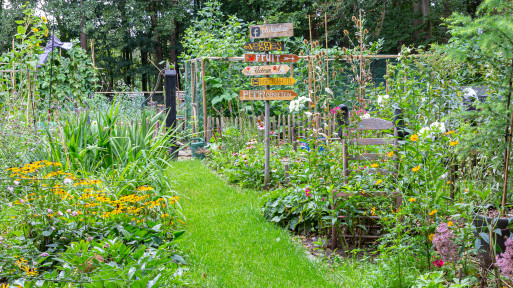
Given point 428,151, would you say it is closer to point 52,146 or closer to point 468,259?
point 468,259

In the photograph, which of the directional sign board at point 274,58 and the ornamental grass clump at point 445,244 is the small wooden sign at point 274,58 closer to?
the directional sign board at point 274,58

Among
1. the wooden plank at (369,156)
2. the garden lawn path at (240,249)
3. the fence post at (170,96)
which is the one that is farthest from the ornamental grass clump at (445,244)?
the fence post at (170,96)

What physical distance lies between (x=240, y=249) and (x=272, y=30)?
11.1 feet

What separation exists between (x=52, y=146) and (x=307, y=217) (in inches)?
107

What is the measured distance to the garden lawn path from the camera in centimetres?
332

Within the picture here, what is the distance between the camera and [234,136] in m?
7.84

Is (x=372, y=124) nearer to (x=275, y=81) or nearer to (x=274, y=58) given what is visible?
(x=275, y=81)

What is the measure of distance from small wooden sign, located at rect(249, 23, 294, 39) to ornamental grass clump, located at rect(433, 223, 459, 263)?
12.7 feet

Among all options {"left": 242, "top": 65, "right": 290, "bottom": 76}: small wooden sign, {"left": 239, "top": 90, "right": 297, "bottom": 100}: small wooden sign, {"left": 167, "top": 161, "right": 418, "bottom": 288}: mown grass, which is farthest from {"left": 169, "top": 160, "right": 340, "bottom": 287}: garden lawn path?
{"left": 242, "top": 65, "right": 290, "bottom": 76}: small wooden sign

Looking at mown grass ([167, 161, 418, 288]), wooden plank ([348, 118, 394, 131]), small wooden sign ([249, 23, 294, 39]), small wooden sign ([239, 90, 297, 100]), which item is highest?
small wooden sign ([249, 23, 294, 39])

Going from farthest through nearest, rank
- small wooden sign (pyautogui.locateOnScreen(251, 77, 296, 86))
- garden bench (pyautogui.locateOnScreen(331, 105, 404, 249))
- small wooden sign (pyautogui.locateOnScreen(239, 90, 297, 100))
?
small wooden sign (pyautogui.locateOnScreen(239, 90, 297, 100)), small wooden sign (pyautogui.locateOnScreen(251, 77, 296, 86)), garden bench (pyautogui.locateOnScreen(331, 105, 404, 249))

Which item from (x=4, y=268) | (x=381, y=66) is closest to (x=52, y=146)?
(x=4, y=268)

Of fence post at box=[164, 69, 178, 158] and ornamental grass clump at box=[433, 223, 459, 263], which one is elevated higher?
fence post at box=[164, 69, 178, 158]

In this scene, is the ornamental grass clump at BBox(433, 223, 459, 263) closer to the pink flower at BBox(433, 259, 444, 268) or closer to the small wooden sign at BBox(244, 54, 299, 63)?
the pink flower at BBox(433, 259, 444, 268)
